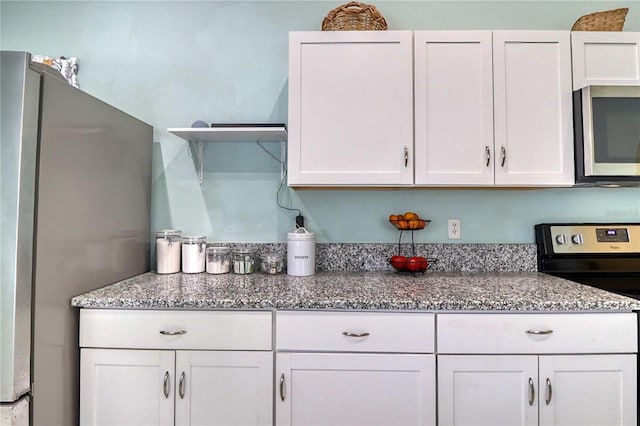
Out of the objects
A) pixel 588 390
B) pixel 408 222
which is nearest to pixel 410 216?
pixel 408 222

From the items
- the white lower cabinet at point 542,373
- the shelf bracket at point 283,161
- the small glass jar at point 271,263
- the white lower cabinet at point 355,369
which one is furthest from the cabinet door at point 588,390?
the shelf bracket at point 283,161

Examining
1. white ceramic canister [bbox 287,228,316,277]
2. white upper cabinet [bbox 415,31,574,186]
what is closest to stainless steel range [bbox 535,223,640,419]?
white upper cabinet [bbox 415,31,574,186]

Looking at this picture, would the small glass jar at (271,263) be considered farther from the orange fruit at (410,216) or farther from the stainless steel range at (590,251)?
the stainless steel range at (590,251)

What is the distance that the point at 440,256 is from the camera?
198 cm

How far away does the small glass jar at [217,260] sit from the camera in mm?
1873

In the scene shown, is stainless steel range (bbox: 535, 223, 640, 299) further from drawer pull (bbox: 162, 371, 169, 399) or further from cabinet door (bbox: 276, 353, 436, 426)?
drawer pull (bbox: 162, 371, 169, 399)

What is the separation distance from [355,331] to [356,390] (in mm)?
207

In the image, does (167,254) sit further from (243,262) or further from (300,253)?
(300,253)

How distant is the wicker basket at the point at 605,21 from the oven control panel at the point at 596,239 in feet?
3.25

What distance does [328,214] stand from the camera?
6.65ft

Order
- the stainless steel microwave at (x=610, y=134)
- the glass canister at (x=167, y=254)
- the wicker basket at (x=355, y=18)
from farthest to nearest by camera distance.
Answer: the glass canister at (x=167, y=254) → the wicker basket at (x=355, y=18) → the stainless steel microwave at (x=610, y=134)

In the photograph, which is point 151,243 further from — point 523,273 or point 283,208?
point 523,273

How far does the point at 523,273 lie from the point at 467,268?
0.92ft

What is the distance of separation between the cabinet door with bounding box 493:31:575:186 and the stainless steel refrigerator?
1.76 m
